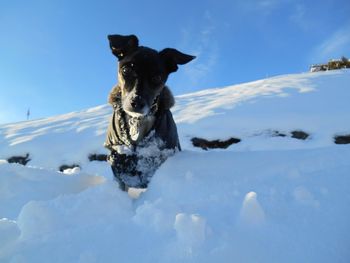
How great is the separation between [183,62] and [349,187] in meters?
2.22

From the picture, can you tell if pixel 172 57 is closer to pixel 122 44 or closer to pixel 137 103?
pixel 122 44

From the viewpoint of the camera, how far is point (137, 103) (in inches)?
119

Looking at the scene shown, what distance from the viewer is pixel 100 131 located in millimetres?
12859

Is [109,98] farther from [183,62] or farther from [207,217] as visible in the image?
[207,217]

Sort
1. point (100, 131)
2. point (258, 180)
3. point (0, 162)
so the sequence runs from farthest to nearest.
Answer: point (100, 131) → point (0, 162) → point (258, 180)

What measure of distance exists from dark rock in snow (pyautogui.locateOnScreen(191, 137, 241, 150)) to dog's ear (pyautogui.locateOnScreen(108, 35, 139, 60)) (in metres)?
6.86

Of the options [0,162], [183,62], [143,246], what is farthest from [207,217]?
[0,162]

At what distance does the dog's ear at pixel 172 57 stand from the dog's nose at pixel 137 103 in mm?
733

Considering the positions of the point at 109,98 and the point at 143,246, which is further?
the point at 109,98

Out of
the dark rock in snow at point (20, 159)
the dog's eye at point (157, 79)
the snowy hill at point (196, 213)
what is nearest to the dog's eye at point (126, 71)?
the dog's eye at point (157, 79)

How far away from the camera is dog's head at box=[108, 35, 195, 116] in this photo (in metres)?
3.09

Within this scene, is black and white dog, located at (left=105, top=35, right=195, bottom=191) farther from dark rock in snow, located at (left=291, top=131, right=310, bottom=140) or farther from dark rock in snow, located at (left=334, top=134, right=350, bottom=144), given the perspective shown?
dark rock in snow, located at (left=334, top=134, right=350, bottom=144)

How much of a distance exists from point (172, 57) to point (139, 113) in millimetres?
884

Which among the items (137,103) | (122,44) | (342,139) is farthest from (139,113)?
(342,139)
